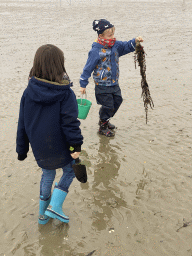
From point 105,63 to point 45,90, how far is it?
2348mm

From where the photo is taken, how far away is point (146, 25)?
18.1 m

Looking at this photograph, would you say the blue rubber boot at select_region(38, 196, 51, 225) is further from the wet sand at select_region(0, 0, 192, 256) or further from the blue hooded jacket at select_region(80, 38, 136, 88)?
the blue hooded jacket at select_region(80, 38, 136, 88)

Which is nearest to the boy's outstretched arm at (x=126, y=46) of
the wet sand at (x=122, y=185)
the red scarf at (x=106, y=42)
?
the red scarf at (x=106, y=42)

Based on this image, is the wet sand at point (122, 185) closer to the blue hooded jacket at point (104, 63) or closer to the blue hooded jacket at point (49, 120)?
the blue hooded jacket at point (49, 120)

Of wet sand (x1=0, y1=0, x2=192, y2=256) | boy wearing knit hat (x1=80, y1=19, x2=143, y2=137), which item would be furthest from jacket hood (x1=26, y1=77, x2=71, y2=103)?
boy wearing knit hat (x1=80, y1=19, x2=143, y2=137)

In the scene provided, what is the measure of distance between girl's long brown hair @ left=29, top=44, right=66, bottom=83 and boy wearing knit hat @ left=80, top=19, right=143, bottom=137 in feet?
6.76

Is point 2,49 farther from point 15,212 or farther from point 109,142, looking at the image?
point 15,212

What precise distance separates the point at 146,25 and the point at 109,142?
600 inches

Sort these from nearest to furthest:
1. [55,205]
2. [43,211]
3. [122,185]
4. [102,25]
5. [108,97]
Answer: [55,205]
[43,211]
[122,185]
[102,25]
[108,97]

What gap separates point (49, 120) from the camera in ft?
8.24

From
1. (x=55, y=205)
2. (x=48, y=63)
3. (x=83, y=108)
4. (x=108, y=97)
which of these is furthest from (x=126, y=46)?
(x=55, y=205)

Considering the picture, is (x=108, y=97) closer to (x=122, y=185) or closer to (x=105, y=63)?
(x=105, y=63)

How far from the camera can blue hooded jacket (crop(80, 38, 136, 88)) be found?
4.46 m

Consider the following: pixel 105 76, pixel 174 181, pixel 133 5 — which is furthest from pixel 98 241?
pixel 133 5
